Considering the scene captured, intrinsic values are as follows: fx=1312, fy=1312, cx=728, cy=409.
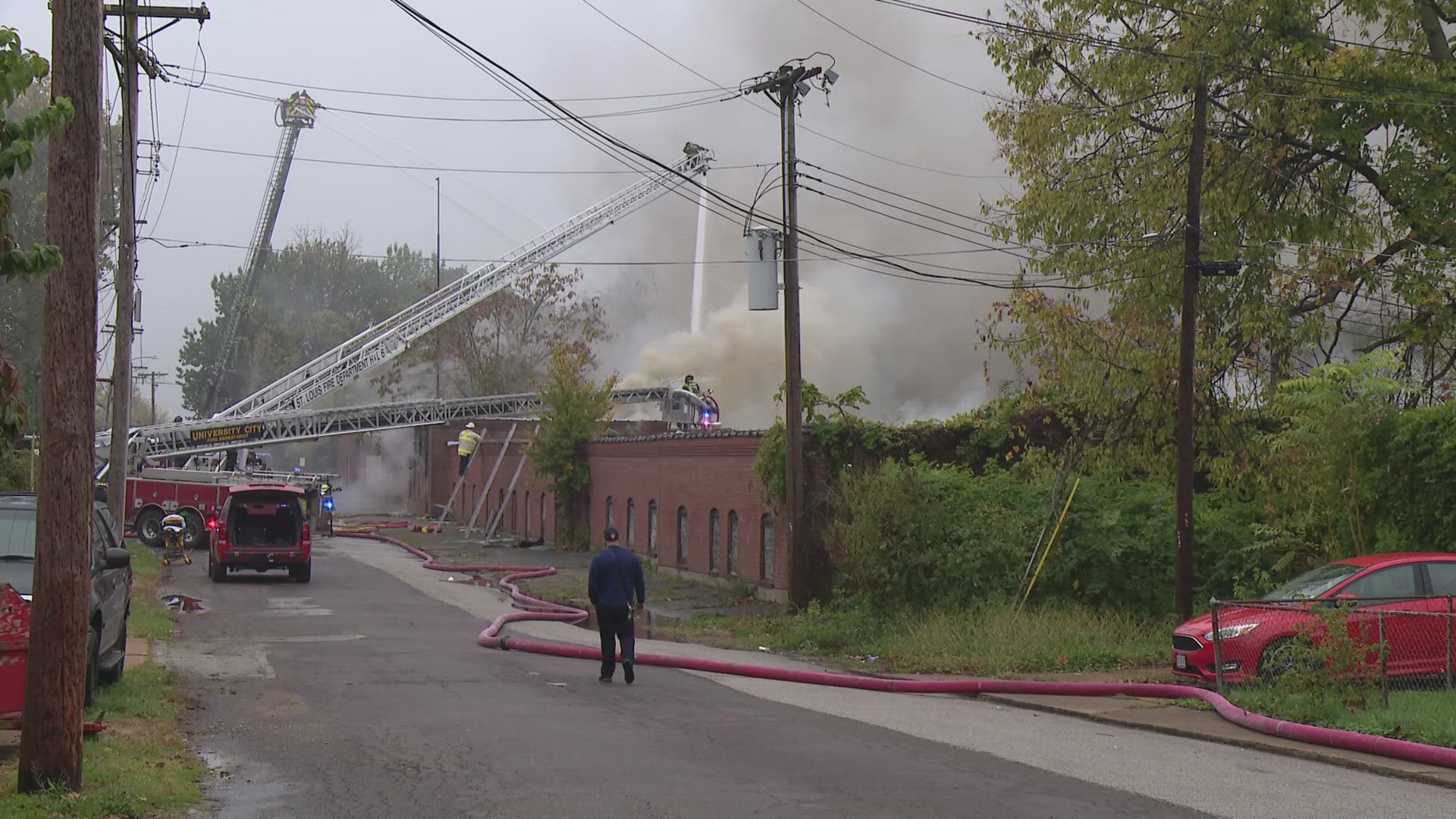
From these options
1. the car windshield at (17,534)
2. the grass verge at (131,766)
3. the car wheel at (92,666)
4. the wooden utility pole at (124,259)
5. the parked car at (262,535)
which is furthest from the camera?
the parked car at (262,535)

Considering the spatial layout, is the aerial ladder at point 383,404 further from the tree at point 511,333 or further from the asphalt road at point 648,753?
the asphalt road at point 648,753

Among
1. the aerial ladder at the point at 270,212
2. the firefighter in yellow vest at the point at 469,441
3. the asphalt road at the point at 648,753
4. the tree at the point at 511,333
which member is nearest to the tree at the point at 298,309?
the aerial ladder at the point at 270,212

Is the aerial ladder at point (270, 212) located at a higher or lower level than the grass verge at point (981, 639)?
higher

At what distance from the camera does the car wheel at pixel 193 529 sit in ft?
119

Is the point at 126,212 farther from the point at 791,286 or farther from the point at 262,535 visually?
the point at 791,286

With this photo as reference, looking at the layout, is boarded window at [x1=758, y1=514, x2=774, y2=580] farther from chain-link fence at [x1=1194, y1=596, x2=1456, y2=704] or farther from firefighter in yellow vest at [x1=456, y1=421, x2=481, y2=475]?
firefighter in yellow vest at [x1=456, y1=421, x2=481, y2=475]

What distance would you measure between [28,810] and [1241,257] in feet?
62.5

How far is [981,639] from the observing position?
17391mm

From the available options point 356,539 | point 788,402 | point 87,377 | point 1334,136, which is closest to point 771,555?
point 788,402

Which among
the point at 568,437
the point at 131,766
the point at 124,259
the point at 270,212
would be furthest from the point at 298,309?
the point at 131,766

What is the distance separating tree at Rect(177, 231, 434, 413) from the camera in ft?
289

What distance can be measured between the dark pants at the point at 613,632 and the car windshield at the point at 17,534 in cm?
512

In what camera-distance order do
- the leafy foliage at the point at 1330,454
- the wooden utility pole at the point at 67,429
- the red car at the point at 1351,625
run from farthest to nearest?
the leafy foliage at the point at 1330,454 < the red car at the point at 1351,625 < the wooden utility pole at the point at 67,429

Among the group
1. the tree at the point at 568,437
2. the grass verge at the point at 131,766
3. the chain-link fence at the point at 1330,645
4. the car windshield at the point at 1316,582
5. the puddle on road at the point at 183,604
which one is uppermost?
the tree at the point at 568,437
